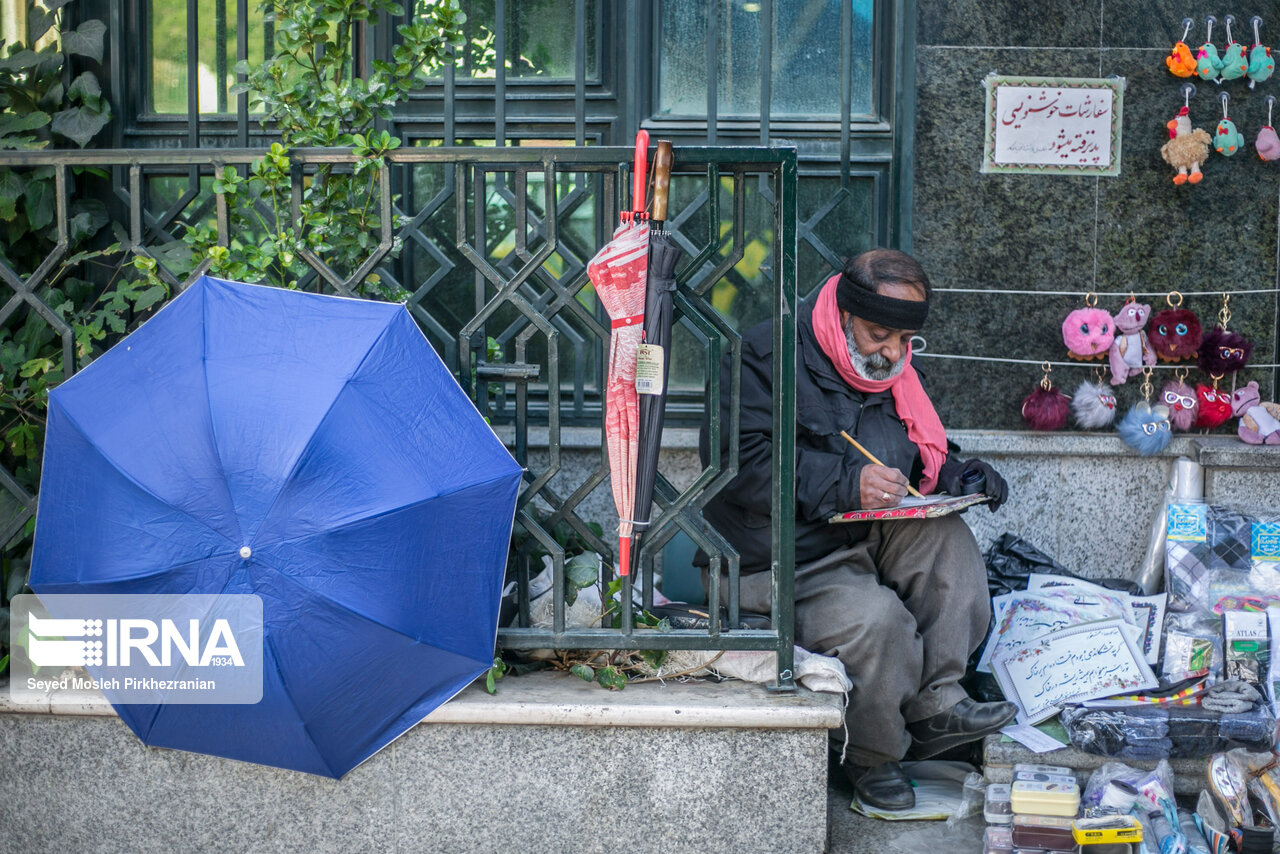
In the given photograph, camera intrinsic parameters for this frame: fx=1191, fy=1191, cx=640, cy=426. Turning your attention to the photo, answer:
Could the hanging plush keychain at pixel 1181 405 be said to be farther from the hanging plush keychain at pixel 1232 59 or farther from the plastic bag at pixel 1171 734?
the plastic bag at pixel 1171 734

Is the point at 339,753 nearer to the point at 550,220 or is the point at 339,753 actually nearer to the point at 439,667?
the point at 439,667

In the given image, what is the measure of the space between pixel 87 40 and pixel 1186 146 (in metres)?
3.74

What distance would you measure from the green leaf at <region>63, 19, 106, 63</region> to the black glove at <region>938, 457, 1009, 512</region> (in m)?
3.04

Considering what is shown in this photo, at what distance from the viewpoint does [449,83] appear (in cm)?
379

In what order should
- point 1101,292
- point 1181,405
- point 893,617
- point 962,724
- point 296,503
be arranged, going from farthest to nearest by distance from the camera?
point 1101,292
point 1181,405
point 962,724
point 893,617
point 296,503

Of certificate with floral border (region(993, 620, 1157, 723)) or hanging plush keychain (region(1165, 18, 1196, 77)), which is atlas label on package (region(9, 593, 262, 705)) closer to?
certificate with floral border (region(993, 620, 1157, 723))

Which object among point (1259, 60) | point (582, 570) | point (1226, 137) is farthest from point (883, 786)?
point (1259, 60)

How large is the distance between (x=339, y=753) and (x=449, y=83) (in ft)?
7.01

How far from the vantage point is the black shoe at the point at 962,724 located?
3.25 m

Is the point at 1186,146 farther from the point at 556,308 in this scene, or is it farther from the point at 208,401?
the point at 208,401

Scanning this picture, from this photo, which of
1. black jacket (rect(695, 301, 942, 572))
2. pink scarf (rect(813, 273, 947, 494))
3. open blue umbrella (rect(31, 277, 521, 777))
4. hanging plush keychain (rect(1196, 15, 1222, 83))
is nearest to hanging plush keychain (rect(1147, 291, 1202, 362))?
hanging plush keychain (rect(1196, 15, 1222, 83))

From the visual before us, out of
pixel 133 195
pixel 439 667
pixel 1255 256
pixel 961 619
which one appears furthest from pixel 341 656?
pixel 1255 256

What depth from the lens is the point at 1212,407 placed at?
13.7 feet

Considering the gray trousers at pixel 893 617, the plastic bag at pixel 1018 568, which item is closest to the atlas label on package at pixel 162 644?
the gray trousers at pixel 893 617
